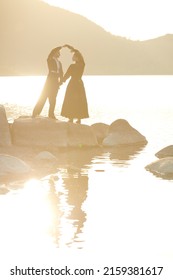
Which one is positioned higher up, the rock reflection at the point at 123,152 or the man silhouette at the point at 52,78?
the man silhouette at the point at 52,78

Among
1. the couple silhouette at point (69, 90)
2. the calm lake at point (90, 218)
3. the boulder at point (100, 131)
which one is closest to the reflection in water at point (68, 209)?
the calm lake at point (90, 218)

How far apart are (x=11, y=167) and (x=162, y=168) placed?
4003 millimetres

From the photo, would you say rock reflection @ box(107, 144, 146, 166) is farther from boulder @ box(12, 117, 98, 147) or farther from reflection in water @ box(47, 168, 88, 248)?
reflection in water @ box(47, 168, 88, 248)

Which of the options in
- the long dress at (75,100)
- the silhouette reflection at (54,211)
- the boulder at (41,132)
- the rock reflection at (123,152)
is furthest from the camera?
the long dress at (75,100)

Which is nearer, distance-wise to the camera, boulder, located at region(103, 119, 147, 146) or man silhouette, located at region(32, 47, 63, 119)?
man silhouette, located at region(32, 47, 63, 119)

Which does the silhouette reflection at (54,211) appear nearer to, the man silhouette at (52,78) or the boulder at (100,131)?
the man silhouette at (52,78)

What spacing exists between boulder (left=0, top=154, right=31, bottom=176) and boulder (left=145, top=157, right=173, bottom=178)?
3371 millimetres

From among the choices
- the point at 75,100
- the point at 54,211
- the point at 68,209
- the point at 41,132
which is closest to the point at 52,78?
the point at 75,100

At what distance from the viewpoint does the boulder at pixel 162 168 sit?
19047mm

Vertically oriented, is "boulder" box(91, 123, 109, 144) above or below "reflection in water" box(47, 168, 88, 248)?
below

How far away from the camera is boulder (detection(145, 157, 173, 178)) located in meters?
19.0

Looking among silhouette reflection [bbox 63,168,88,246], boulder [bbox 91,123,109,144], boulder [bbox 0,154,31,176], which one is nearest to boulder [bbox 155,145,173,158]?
silhouette reflection [bbox 63,168,88,246]

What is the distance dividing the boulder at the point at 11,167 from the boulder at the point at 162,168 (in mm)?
3371

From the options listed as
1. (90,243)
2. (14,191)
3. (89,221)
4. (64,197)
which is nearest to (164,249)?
(90,243)
